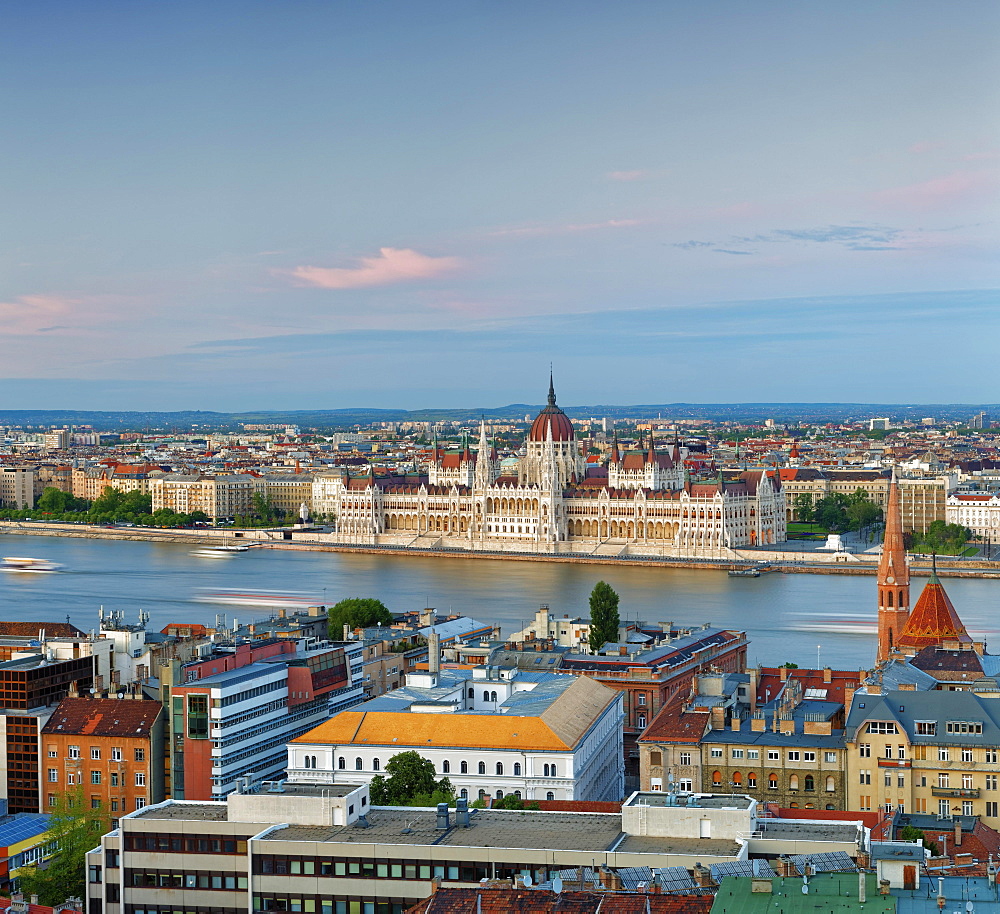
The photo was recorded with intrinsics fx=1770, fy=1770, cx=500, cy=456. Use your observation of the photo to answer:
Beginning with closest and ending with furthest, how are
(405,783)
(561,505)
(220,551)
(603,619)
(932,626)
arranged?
(405,783)
(932,626)
(603,619)
(220,551)
(561,505)

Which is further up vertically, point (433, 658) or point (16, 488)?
point (433, 658)

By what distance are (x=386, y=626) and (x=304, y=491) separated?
50.7m

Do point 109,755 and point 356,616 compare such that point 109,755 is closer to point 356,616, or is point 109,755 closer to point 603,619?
point 356,616

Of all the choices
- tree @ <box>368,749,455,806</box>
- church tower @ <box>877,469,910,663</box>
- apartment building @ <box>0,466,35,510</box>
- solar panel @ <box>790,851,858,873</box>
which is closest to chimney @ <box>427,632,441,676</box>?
tree @ <box>368,749,455,806</box>

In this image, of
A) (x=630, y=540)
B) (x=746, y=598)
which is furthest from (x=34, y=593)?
(x=630, y=540)

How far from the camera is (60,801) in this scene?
17.5 meters

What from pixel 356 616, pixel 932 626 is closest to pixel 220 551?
pixel 356 616

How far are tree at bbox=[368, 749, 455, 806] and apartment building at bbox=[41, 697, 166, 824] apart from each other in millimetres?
2766

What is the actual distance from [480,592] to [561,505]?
20.7 metres

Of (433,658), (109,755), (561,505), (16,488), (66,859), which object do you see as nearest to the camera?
(66,859)

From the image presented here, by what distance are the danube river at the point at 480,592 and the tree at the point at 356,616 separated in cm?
502

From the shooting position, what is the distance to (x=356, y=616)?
88.8 ft

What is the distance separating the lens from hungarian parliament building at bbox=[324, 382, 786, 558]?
59.3m

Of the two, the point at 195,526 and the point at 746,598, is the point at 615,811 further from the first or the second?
the point at 195,526
